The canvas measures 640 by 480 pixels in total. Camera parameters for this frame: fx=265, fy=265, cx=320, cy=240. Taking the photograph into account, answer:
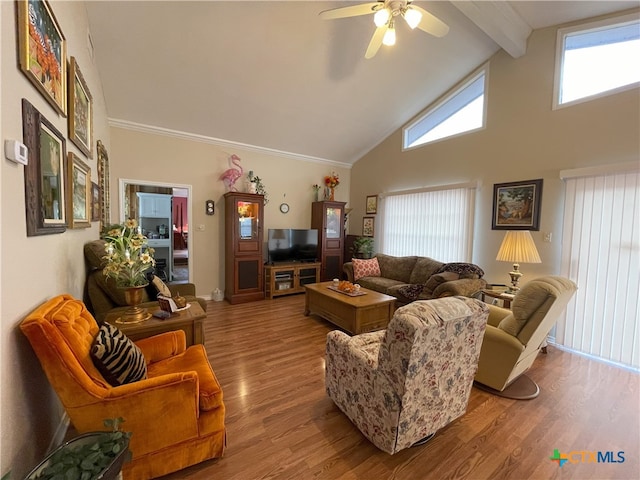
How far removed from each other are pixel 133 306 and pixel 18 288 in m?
1.04

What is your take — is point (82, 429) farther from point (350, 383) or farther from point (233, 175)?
point (233, 175)

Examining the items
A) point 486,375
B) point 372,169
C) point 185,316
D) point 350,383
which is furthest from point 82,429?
point 372,169

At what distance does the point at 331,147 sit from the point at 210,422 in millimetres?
5041

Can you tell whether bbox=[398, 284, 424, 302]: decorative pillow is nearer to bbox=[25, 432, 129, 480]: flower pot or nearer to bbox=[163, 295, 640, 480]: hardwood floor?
bbox=[163, 295, 640, 480]: hardwood floor

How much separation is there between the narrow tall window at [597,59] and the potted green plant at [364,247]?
344 centimetres

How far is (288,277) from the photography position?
5102 mm

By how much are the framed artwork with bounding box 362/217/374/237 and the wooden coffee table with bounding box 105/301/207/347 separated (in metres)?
4.27

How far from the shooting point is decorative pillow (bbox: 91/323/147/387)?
4.24 ft

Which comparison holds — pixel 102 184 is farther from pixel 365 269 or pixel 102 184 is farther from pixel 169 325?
pixel 365 269

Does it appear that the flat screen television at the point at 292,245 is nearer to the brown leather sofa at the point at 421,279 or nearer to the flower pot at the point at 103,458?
the brown leather sofa at the point at 421,279

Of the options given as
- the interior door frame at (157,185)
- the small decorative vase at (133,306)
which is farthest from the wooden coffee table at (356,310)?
the interior door frame at (157,185)

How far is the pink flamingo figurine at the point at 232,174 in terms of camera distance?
4669 millimetres

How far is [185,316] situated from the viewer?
2.15m

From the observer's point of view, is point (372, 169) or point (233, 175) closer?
point (233, 175)
